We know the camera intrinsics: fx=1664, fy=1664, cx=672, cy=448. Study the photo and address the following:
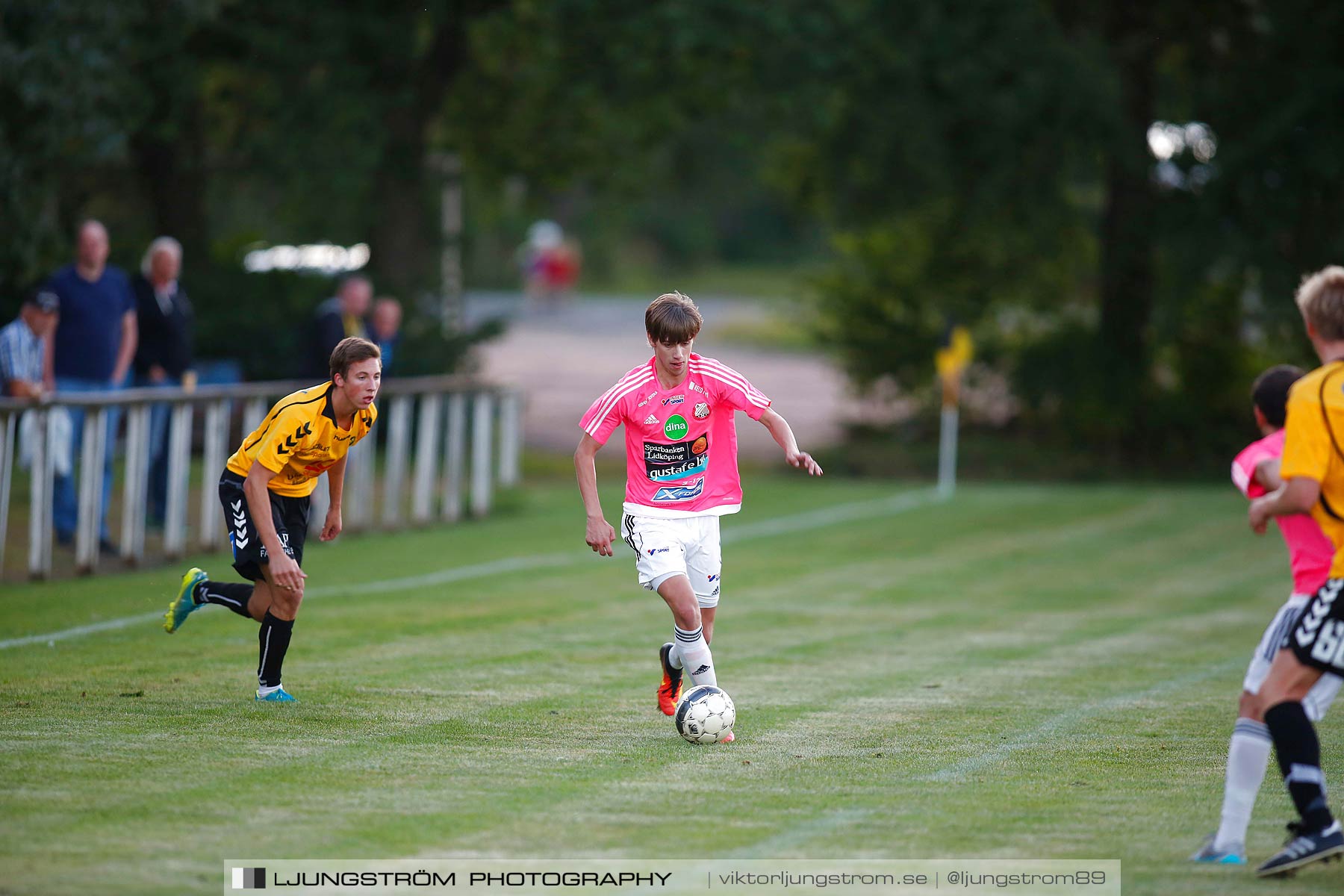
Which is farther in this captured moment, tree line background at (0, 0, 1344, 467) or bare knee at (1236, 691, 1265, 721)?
tree line background at (0, 0, 1344, 467)

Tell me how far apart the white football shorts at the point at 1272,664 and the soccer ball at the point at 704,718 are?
7.86 feet

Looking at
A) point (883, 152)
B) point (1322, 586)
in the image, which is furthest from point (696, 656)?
point (883, 152)

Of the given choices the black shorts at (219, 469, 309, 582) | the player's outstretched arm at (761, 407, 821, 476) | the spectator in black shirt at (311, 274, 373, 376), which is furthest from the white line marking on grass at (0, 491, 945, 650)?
the player's outstretched arm at (761, 407, 821, 476)

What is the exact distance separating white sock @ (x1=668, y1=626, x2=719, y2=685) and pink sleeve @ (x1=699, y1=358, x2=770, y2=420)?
41.4 inches

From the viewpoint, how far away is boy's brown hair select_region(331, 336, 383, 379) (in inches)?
302

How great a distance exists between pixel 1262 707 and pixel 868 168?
66.7 feet

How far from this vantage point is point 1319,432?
5250 millimetres

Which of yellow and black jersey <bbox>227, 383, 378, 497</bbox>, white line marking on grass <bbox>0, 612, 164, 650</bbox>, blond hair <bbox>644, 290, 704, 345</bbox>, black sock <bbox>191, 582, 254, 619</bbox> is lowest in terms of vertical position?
white line marking on grass <bbox>0, 612, 164, 650</bbox>

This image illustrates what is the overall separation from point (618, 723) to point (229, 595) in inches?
82.9

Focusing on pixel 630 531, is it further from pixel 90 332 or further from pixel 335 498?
pixel 90 332

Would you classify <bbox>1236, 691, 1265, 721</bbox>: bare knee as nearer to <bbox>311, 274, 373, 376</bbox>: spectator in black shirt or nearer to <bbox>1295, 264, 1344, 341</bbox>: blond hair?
<bbox>1295, 264, 1344, 341</bbox>: blond hair

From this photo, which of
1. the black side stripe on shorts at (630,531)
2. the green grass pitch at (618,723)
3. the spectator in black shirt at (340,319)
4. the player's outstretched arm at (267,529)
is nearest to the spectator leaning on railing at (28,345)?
the green grass pitch at (618,723)

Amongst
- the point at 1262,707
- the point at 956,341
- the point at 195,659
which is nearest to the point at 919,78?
the point at 956,341

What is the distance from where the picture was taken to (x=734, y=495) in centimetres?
777
